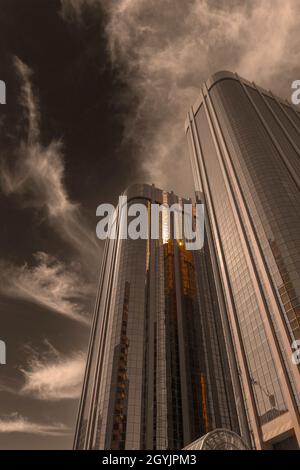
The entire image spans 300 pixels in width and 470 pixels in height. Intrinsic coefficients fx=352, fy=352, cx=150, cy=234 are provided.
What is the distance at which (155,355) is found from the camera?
119125 millimetres

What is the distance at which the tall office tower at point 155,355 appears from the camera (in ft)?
336

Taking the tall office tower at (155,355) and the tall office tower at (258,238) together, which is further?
the tall office tower at (155,355)

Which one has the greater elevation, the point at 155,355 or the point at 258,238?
the point at 258,238

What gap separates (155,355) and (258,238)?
56202 millimetres

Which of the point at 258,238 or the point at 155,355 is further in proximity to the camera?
the point at 155,355

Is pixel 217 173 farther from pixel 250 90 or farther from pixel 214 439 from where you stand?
pixel 214 439

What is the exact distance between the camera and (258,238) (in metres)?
89.0

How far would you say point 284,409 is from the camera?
218 ft

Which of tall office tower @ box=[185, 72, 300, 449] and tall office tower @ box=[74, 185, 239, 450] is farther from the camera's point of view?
tall office tower @ box=[74, 185, 239, 450]

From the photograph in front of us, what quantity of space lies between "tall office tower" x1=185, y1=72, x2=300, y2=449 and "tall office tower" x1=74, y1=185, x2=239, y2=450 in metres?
28.6

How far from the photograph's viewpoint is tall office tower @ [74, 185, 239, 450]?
336 feet

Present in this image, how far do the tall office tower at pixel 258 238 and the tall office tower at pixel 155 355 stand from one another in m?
28.6

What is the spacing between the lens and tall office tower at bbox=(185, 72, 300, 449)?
7012 cm

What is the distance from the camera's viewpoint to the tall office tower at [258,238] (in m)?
70.1
